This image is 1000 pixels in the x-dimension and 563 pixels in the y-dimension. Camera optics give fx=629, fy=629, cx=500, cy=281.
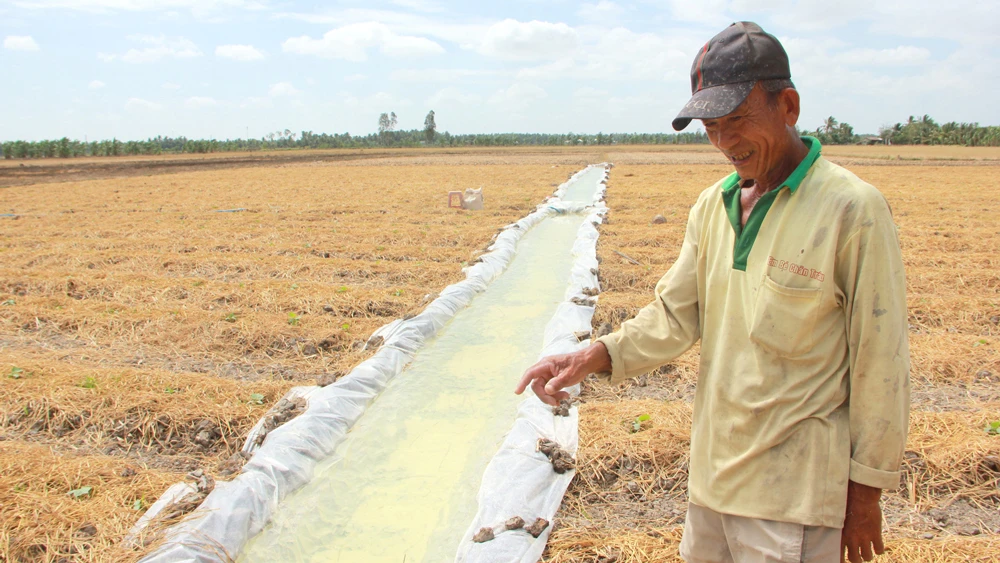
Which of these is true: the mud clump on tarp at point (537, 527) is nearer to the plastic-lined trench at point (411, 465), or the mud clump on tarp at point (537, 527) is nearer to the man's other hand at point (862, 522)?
the plastic-lined trench at point (411, 465)

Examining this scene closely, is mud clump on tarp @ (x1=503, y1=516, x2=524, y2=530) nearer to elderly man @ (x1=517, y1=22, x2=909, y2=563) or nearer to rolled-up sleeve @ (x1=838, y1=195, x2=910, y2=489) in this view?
elderly man @ (x1=517, y1=22, x2=909, y2=563)

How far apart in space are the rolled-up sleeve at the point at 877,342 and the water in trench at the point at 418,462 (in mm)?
2057

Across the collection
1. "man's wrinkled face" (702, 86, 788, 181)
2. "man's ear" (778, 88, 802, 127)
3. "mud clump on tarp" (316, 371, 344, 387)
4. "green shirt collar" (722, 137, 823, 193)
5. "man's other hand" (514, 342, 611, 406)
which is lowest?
"mud clump on tarp" (316, 371, 344, 387)

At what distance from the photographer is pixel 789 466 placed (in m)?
1.36

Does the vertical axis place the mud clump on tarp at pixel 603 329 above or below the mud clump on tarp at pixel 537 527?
above

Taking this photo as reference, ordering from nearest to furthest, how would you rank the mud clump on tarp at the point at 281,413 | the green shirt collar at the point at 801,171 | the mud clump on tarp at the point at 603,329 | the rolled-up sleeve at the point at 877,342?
the rolled-up sleeve at the point at 877,342 < the green shirt collar at the point at 801,171 < the mud clump on tarp at the point at 281,413 < the mud clump on tarp at the point at 603,329

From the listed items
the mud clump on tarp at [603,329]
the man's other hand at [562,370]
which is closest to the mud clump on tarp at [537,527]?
the man's other hand at [562,370]

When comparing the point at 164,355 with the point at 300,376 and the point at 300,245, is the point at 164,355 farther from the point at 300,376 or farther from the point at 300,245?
the point at 300,245

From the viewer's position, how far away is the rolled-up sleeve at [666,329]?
168cm

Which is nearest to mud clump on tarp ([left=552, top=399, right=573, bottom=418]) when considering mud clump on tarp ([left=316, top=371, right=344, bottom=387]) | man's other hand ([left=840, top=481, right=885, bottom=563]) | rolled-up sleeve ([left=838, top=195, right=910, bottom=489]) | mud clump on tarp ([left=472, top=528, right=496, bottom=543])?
mud clump on tarp ([left=472, top=528, right=496, bottom=543])

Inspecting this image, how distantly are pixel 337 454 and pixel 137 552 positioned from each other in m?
1.21

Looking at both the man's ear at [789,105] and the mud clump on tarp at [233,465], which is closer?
the man's ear at [789,105]

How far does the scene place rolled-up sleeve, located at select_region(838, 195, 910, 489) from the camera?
1.23 metres

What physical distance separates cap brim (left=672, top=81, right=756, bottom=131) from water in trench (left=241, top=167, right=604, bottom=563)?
7.48 feet
